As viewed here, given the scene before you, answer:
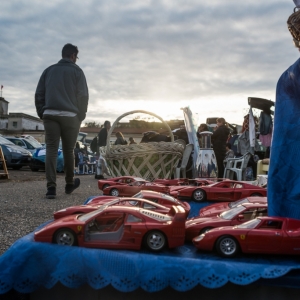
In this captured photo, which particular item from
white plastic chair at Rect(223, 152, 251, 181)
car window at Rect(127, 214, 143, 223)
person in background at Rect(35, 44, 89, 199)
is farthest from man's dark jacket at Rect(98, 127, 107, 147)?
car window at Rect(127, 214, 143, 223)

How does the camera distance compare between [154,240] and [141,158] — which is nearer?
[154,240]

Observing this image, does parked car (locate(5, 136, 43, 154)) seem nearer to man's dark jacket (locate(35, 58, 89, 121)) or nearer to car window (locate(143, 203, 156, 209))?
man's dark jacket (locate(35, 58, 89, 121))

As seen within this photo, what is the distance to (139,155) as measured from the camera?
11.2 ft

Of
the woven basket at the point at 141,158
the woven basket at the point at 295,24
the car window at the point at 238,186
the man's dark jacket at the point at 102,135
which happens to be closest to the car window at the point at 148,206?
the woven basket at the point at 295,24

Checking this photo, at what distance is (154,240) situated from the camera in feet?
4.16

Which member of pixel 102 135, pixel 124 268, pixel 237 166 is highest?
pixel 102 135

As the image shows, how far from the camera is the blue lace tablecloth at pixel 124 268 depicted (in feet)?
3.80

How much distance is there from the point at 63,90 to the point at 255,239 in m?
3.14

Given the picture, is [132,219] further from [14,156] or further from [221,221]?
[14,156]

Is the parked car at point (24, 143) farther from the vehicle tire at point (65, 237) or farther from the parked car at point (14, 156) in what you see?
the vehicle tire at point (65, 237)

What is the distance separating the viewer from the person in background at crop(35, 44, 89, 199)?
4020mm

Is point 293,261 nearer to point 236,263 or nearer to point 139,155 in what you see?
point 236,263

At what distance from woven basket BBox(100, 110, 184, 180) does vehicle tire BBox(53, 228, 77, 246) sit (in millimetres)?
2100

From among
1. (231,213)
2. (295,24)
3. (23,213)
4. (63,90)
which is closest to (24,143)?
(63,90)
